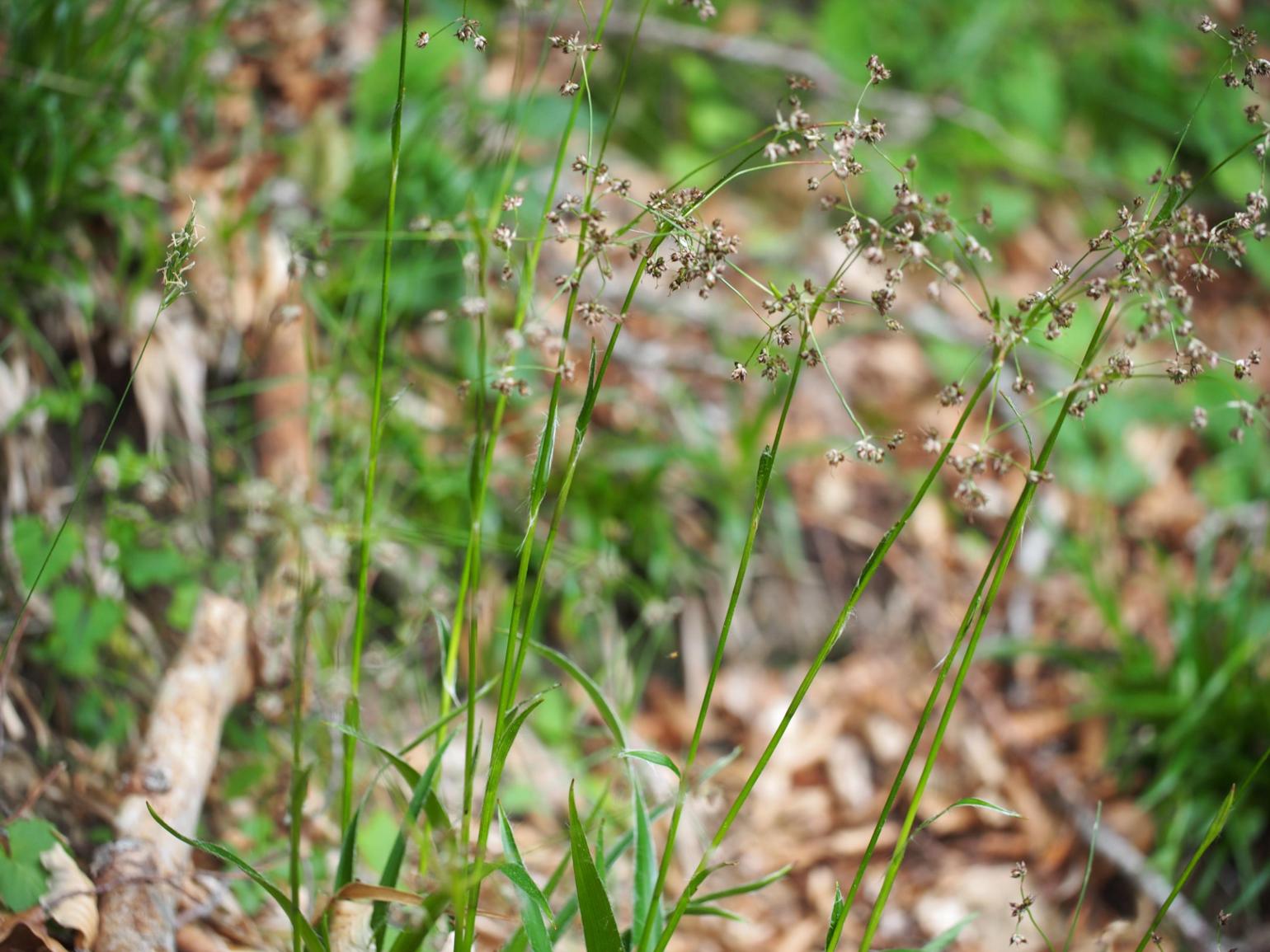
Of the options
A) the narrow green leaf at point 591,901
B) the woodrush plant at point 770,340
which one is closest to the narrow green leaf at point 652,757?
the woodrush plant at point 770,340

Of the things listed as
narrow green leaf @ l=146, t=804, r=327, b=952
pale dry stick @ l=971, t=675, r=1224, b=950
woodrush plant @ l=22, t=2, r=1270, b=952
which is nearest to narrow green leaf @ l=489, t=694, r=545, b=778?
woodrush plant @ l=22, t=2, r=1270, b=952

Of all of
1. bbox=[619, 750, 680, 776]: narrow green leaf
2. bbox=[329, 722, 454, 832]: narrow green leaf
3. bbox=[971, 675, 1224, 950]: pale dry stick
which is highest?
bbox=[971, 675, 1224, 950]: pale dry stick

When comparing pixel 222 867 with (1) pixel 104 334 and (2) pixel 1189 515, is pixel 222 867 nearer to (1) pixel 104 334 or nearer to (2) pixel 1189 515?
(1) pixel 104 334

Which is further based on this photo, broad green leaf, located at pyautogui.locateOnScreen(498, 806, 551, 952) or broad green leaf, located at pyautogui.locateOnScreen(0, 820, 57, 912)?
broad green leaf, located at pyautogui.locateOnScreen(0, 820, 57, 912)

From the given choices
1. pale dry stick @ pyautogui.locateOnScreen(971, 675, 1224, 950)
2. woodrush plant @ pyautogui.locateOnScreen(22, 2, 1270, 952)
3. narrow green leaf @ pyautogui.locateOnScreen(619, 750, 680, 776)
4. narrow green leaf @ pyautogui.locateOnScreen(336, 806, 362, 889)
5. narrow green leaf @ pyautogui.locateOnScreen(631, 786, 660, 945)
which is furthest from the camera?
pale dry stick @ pyautogui.locateOnScreen(971, 675, 1224, 950)

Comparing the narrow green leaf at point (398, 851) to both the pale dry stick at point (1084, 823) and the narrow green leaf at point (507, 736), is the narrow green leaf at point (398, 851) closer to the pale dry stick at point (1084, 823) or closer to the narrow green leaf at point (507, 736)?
the narrow green leaf at point (507, 736)

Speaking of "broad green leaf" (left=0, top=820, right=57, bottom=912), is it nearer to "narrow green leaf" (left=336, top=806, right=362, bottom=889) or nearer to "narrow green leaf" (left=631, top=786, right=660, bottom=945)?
"narrow green leaf" (left=336, top=806, right=362, bottom=889)

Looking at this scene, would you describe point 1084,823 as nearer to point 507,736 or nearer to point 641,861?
point 641,861
